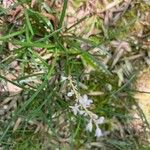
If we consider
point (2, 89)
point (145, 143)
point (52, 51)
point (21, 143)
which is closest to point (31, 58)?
point (52, 51)

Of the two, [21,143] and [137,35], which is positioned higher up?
[137,35]

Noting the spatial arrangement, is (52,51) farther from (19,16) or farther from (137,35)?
(137,35)

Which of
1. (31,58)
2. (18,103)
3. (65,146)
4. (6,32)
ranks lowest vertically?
(65,146)

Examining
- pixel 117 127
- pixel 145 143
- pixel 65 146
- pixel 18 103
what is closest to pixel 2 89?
pixel 18 103

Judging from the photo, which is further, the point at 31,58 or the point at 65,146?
the point at 65,146

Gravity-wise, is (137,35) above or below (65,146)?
above

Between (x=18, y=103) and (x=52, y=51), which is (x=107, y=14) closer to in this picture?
(x=52, y=51)

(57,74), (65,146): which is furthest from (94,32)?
(65,146)
